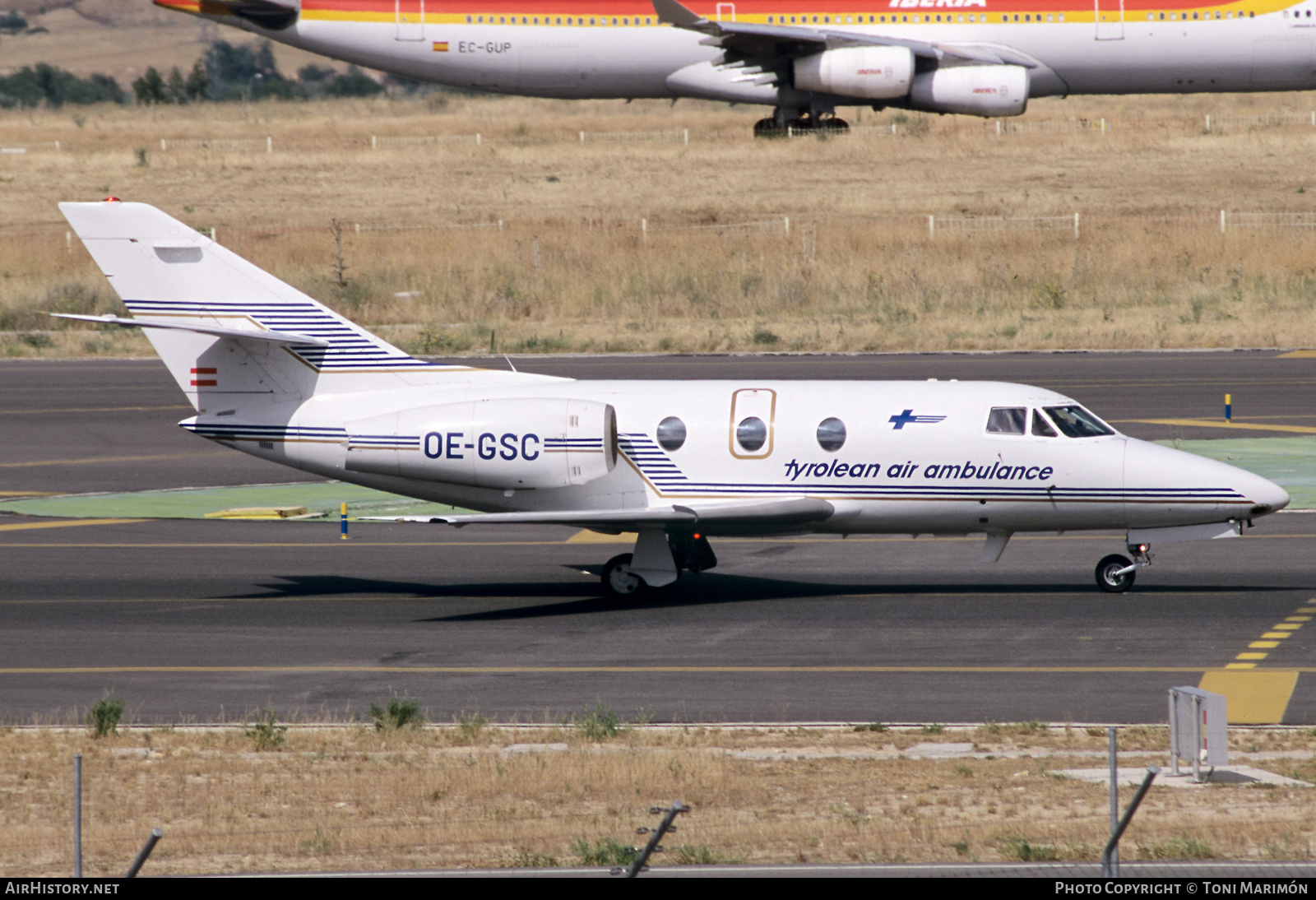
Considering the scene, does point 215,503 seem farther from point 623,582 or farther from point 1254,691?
point 1254,691

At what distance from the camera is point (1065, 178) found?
72.7 metres

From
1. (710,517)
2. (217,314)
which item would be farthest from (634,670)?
(217,314)

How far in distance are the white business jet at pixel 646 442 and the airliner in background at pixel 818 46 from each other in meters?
33.8

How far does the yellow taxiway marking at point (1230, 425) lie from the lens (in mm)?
34094

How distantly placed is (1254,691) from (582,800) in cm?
739

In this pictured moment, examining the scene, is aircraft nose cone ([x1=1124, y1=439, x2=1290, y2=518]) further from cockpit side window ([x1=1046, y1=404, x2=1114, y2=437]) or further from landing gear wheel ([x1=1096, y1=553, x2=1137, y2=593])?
landing gear wheel ([x1=1096, y1=553, x2=1137, y2=593])

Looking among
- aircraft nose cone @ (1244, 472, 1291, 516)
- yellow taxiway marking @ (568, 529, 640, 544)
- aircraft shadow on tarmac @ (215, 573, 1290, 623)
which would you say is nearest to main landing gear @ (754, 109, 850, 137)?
yellow taxiway marking @ (568, 529, 640, 544)

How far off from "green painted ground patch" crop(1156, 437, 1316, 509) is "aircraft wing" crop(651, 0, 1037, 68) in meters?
26.4

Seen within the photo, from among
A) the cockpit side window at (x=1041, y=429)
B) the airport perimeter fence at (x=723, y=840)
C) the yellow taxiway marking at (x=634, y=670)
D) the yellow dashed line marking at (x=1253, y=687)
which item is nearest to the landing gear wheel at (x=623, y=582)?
the yellow taxiway marking at (x=634, y=670)

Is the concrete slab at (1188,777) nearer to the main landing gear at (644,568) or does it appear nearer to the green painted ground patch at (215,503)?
the main landing gear at (644,568)

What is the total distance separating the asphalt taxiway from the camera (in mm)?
16594

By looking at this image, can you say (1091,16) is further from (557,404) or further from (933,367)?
(557,404)

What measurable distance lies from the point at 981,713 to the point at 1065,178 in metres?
60.7

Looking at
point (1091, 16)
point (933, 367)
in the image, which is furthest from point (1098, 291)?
point (933, 367)
